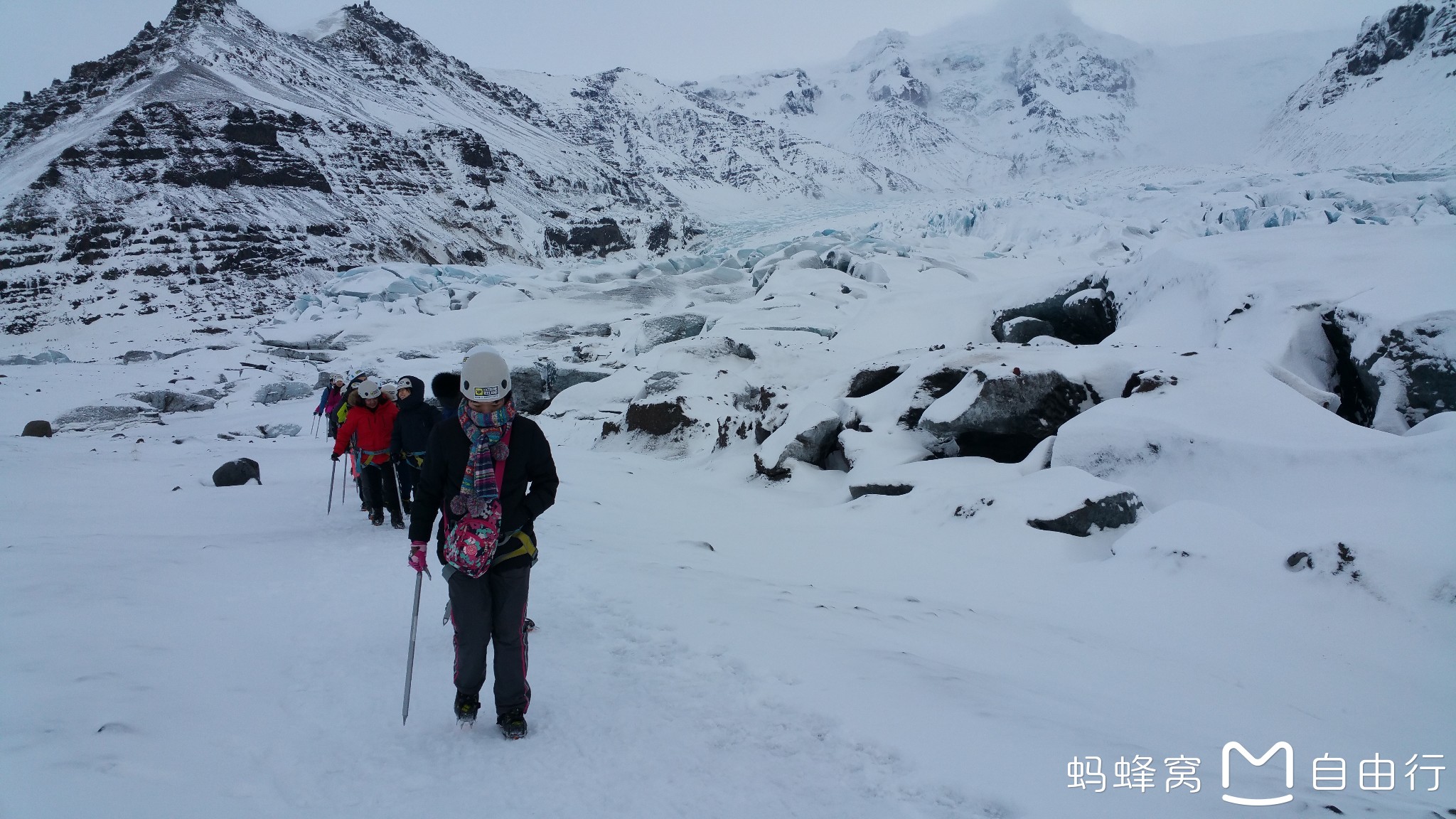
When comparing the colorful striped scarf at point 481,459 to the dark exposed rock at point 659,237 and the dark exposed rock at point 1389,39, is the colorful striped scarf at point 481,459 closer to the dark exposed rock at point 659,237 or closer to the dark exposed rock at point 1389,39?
the dark exposed rock at point 659,237

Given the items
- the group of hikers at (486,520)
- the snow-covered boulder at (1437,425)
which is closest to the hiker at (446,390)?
the group of hikers at (486,520)

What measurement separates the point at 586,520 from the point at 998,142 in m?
130

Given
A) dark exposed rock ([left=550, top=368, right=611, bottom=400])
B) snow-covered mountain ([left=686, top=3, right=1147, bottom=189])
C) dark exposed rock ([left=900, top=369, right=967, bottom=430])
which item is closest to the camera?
dark exposed rock ([left=900, top=369, right=967, bottom=430])

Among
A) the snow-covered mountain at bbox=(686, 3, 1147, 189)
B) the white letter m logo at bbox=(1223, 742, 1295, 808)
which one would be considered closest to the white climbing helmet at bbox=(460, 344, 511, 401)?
the white letter m logo at bbox=(1223, 742, 1295, 808)

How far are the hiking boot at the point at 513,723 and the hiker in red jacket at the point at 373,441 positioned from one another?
4.50m

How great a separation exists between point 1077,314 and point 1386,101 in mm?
73021

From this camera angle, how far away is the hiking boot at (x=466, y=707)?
296cm

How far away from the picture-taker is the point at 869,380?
11055 mm

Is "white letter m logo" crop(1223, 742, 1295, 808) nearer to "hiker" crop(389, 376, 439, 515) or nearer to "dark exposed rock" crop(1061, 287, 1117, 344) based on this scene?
"hiker" crop(389, 376, 439, 515)

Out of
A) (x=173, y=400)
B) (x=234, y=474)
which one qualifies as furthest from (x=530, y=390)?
(x=234, y=474)

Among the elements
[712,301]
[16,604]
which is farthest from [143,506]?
[712,301]

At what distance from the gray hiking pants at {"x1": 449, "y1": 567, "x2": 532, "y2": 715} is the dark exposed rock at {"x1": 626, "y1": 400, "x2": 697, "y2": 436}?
9.64 metres

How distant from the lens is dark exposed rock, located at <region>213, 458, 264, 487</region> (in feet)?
26.9

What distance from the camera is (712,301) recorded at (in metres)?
30.6
